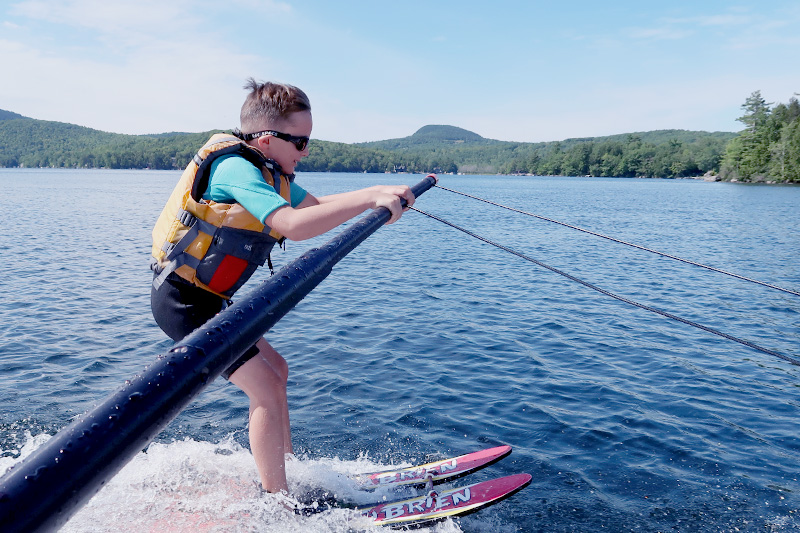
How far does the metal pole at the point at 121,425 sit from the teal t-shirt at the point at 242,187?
937mm

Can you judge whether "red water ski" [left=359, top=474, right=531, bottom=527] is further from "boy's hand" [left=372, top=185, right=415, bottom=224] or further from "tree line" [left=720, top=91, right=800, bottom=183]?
"tree line" [left=720, top=91, right=800, bottom=183]

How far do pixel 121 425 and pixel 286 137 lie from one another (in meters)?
2.46

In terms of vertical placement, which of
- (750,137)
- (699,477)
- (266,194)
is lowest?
(699,477)

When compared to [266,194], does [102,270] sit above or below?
below

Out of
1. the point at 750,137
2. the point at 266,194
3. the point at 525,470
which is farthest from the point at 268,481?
the point at 750,137

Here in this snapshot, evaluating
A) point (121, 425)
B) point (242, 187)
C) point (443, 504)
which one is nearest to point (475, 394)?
point (443, 504)

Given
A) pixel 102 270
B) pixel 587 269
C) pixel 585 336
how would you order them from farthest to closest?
pixel 587 269 → pixel 102 270 → pixel 585 336

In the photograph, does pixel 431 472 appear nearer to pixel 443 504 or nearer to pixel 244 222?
pixel 443 504

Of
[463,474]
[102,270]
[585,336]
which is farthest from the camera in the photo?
[102,270]

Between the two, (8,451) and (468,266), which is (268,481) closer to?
(8,451)

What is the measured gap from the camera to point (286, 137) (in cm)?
360

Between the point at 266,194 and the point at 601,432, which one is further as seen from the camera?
the point at 601,432

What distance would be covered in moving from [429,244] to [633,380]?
21.9 metres

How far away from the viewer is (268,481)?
4133mm
